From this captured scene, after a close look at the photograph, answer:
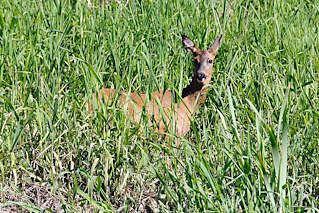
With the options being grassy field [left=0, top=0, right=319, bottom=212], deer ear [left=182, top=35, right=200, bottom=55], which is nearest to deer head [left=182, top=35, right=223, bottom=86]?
deer ear [left=182, top=35, right=200, bottom=55]

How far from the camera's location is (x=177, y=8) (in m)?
6.20

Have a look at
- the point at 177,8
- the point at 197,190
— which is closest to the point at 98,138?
the point at 197,190

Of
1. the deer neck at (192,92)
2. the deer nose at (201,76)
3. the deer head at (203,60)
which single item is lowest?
the deer neck at (192,92)

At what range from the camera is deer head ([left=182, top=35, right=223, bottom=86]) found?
5.59 metres

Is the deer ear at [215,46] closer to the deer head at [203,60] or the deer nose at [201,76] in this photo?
the deer head at [203,60]

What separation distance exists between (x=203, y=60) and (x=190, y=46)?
0.18 m

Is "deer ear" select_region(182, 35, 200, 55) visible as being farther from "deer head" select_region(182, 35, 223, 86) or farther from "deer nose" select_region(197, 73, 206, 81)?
"deer nose" select_region(197, 73, 206, 81)

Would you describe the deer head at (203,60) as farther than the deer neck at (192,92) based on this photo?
No

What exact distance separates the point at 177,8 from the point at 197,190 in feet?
10.0

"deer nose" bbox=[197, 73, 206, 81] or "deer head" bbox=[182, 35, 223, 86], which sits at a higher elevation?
"deer head" bbox=[182, 35, 223, 86]

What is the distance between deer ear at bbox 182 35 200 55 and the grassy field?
13cm

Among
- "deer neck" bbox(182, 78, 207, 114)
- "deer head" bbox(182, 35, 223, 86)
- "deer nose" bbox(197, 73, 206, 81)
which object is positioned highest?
"deer head" bbox(182, 35, 223, 86)

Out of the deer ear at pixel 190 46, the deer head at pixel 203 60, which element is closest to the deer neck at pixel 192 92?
the deer head at pixel 203 60

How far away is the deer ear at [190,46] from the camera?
5596mm
